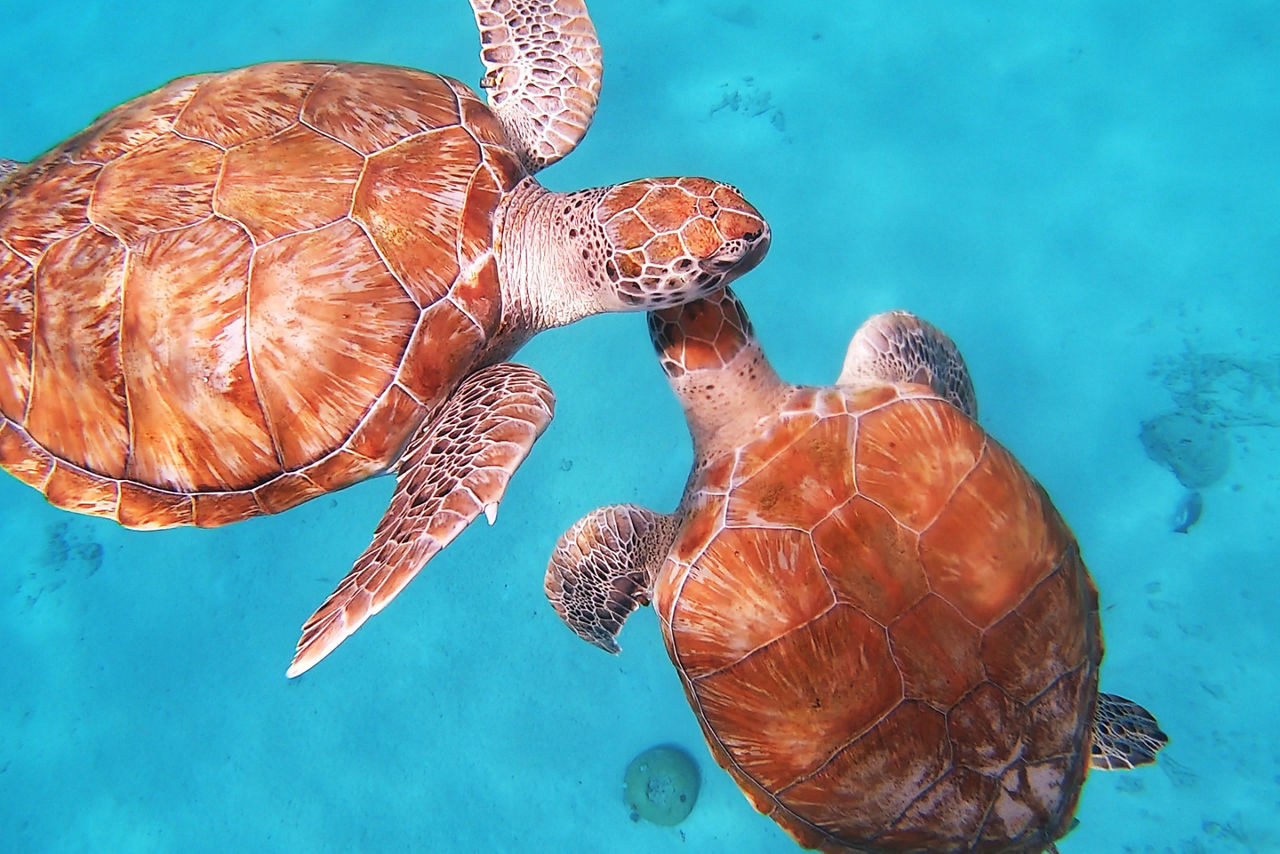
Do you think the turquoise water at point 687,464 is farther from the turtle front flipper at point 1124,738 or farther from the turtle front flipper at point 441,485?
the turtle front flipper at point 441,485

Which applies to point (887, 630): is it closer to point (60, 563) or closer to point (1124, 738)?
point (1124, 738)

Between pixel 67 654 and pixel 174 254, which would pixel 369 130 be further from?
pixel 67 654

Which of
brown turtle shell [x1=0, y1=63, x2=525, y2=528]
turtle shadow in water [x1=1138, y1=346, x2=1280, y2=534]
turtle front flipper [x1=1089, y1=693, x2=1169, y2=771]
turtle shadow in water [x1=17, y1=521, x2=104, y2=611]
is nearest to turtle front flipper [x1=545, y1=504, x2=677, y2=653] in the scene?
brown turtle shell [x1=0, y1=63, x2=525, y2=528]

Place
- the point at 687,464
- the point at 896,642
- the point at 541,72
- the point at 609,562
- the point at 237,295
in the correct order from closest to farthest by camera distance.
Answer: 1. the point at 896,642
2. the point at 237,295
3. the point at 609,562
4. the point at 541,72
5. the point at 687,464

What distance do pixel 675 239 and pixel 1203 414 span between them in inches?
147

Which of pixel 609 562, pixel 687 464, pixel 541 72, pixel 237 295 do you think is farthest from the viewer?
pixel 687 464

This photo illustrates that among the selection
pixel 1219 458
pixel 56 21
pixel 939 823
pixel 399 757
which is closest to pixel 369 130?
pixel 939 823

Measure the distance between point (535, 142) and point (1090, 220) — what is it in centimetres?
343

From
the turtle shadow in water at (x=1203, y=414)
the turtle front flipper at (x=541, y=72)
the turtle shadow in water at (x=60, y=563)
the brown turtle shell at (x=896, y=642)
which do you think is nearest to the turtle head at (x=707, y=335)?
the brown turtle shell at (x=896, y=642)

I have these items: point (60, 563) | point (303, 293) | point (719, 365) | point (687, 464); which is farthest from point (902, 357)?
point (60, 563)

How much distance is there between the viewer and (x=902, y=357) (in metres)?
2.83

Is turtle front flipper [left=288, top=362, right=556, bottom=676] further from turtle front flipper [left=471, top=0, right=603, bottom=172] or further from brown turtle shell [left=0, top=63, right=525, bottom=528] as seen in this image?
turtle front flipper [left=471, top=0, right=603, bottom=172]

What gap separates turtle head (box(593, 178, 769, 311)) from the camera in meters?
2.04

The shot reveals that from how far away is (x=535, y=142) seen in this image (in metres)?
2.89
